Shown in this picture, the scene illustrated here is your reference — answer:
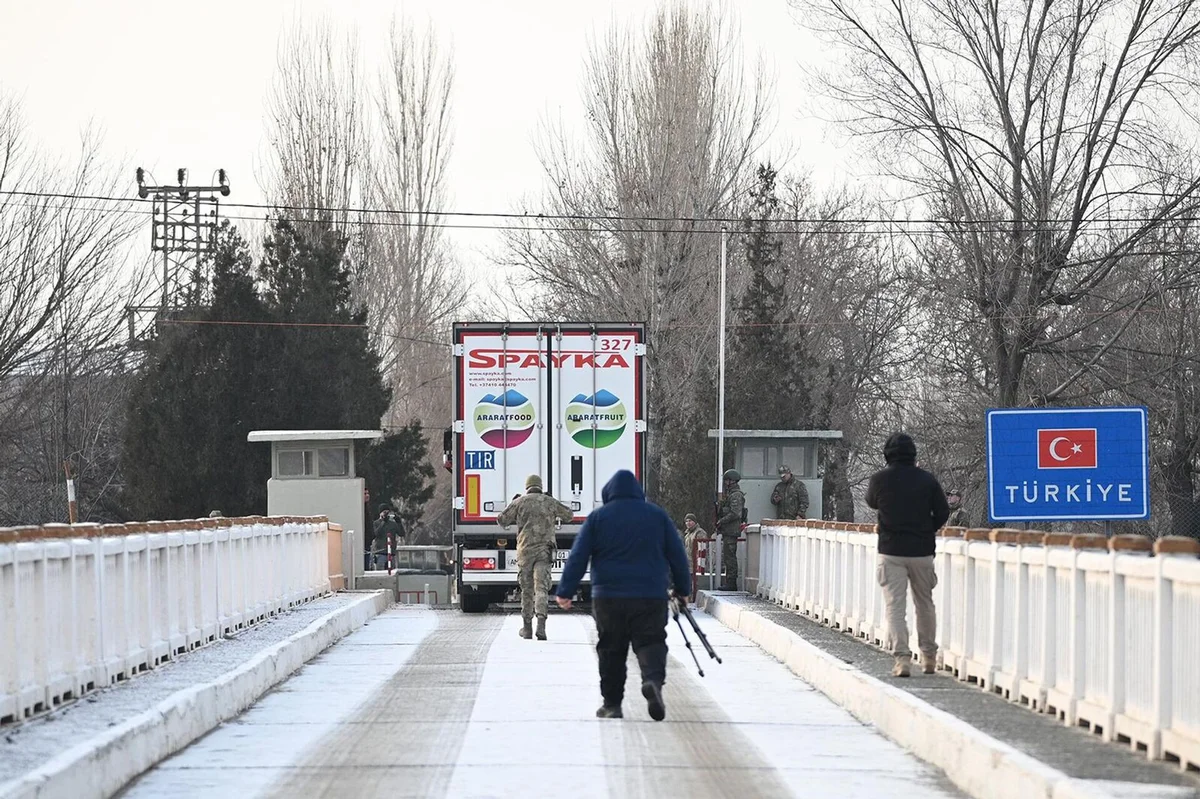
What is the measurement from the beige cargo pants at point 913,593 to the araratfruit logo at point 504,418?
12.4m

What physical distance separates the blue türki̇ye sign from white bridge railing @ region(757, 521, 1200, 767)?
298cm

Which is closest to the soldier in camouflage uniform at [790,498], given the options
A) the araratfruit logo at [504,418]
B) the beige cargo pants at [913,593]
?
the araratfruit logo at [504,418]

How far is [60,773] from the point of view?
8977 mm

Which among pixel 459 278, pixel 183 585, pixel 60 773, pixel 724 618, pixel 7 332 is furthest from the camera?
pixel 459 278

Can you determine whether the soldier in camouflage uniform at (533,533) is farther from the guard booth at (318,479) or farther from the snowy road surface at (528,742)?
the guard booth at (318,479)

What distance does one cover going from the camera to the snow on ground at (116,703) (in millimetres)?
10039

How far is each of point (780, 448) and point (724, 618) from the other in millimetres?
10607

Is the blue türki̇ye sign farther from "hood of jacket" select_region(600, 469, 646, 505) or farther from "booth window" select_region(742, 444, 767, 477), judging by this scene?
"booth window" select_region(742, 444, 767, 477)

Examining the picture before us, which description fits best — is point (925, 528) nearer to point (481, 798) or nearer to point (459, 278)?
point (481, 798)

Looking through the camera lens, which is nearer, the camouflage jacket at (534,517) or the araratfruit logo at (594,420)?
the camouflage jacket at (534,517)

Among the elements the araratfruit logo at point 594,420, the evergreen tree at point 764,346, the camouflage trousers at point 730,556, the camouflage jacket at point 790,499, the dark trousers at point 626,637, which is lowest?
the camouflage trousers at point 730,556

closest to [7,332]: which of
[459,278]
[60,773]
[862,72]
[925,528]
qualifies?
[925,528]

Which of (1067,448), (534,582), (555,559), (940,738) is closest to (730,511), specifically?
(555,559)

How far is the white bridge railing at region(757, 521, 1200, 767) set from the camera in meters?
9.59
